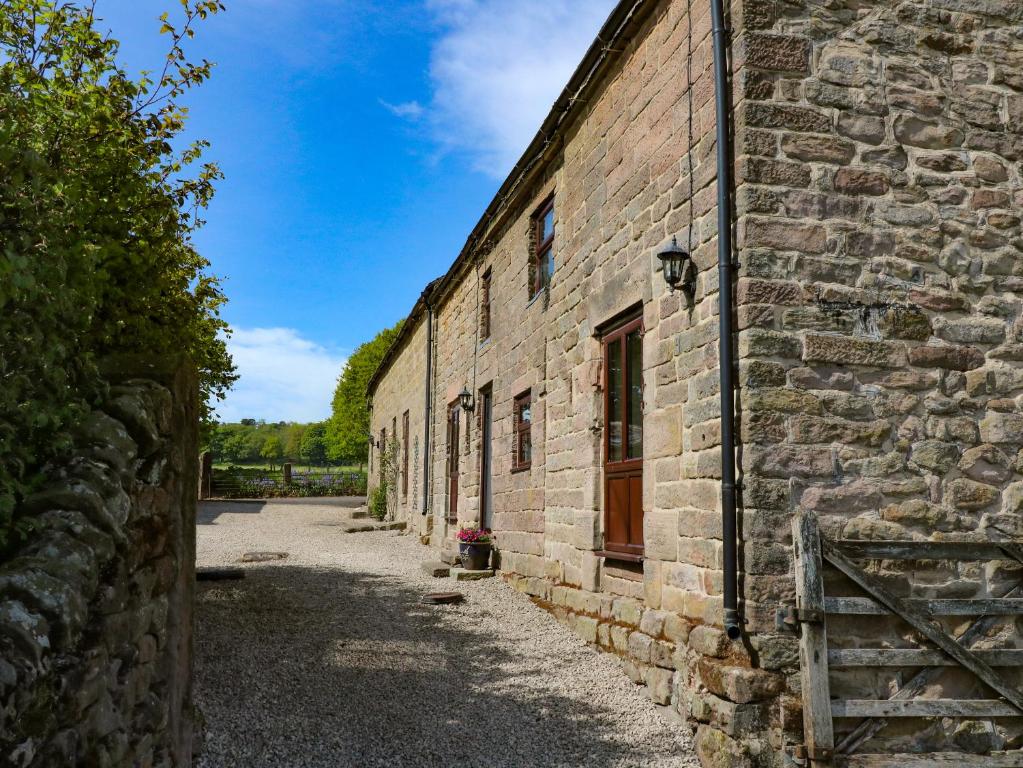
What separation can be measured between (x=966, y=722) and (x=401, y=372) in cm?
1639

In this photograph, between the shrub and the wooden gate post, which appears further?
the shrub

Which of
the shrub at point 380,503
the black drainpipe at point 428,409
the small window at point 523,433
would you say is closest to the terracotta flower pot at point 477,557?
the small window at point 523,433

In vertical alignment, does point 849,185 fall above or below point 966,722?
above

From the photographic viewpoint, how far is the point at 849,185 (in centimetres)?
517

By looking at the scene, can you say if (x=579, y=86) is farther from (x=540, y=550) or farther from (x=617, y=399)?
(x=540, y=550)

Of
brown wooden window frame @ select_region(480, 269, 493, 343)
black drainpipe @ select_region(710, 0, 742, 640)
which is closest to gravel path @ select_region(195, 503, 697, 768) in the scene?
black drainpipe @ select_region(710, 0, 742, 640)

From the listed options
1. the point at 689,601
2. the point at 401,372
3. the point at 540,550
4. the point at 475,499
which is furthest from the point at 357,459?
the point at 689,601

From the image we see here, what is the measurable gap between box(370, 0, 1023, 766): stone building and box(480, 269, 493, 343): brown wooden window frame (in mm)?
5435

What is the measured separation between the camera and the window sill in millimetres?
6272

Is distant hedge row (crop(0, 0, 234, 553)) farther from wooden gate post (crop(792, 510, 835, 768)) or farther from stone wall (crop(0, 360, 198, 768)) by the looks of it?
wooden gate post (crop(792, 510, 835, 768))

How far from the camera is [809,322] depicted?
4934mm

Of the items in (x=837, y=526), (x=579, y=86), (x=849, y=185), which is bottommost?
(x=837, y=526)

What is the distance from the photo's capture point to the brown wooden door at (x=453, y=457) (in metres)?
13.2

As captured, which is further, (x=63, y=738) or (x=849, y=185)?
(x=849, y=185)
